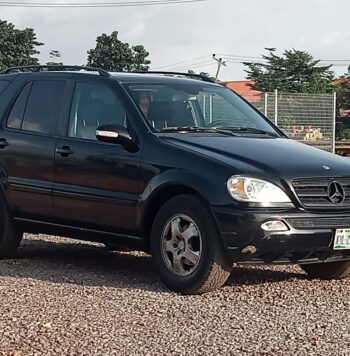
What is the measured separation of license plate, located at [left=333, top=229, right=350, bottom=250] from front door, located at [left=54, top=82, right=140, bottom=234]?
1628 millimetres

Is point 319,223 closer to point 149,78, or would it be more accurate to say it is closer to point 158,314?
point 158,314

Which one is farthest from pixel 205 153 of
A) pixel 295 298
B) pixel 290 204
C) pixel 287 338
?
pixel 287 338

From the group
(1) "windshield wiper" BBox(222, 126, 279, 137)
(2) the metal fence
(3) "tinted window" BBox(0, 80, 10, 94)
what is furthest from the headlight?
(2) the metal fence

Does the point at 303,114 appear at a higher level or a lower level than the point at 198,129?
higher

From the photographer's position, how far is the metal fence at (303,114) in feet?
67.7

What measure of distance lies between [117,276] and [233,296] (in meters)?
1.33

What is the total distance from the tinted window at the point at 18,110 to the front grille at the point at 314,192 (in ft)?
10.00

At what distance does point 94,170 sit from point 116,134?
0.42 m

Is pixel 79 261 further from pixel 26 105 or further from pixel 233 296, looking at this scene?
pixel 233 296

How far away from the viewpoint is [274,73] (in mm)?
55906

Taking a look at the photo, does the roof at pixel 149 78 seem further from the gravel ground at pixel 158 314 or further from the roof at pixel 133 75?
the gravel ground at pixel 158 314

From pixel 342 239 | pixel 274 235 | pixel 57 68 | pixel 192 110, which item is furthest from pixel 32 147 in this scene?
pixel 342 239

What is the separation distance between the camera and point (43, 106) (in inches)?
332

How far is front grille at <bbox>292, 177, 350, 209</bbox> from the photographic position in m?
6.79
